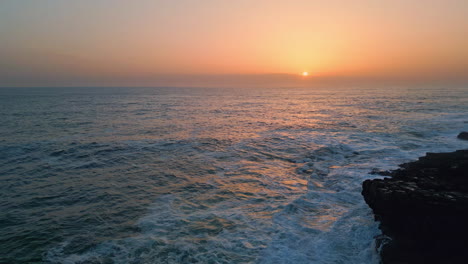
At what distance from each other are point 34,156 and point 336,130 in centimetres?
2769

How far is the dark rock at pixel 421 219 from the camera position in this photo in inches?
263

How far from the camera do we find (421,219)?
7.34 meters

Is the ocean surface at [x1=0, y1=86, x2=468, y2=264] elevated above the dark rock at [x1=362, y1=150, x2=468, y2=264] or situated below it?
below

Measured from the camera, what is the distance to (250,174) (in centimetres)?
1503

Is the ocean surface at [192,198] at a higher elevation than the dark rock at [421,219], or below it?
below

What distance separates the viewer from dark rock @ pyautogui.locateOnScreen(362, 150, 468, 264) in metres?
6.67

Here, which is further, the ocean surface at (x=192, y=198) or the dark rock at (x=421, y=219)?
the ocean surface at (x=192, y=198)

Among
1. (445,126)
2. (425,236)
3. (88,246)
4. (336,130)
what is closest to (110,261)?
(88,246)

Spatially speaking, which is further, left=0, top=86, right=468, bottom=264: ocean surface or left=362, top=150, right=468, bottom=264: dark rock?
left=0, top=86, right=468, bottom=264: ocean surface

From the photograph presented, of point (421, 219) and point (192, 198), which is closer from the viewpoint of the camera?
point (421, 219)

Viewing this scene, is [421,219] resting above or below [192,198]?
above

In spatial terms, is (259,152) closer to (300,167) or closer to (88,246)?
(300,167)

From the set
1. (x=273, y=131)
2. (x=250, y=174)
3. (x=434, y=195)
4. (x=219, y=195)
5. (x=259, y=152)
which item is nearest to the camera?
(x=434, y=195)

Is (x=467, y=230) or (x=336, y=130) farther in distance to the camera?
(x=336, y=130)
